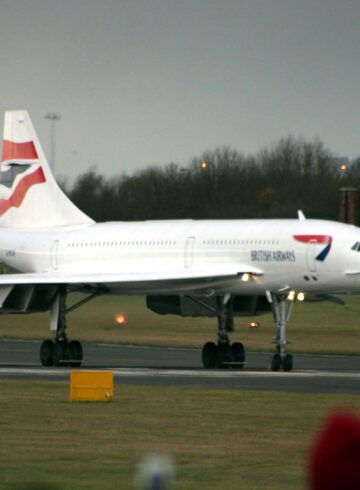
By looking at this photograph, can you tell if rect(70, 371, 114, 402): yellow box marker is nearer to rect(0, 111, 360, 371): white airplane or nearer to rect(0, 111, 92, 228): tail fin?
rect(0, 111, 360, 371): white airplane

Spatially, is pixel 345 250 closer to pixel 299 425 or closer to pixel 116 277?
pixel 116 277

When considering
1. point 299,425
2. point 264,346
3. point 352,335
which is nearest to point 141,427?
point 299,425

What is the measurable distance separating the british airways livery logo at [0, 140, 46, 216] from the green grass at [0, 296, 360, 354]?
3.91 meters

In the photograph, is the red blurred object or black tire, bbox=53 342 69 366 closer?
the red blurred object

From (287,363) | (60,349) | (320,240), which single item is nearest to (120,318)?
(60,349)

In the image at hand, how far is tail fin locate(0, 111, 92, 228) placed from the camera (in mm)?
38375

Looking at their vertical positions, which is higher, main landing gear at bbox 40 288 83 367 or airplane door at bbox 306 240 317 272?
airplane door at bbox 306 240 317 272

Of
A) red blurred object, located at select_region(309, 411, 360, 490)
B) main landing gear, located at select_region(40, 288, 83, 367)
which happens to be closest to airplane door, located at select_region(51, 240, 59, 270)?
main landing gear, located at select_region(40, 288, 83, 367)

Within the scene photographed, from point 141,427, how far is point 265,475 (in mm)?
5041

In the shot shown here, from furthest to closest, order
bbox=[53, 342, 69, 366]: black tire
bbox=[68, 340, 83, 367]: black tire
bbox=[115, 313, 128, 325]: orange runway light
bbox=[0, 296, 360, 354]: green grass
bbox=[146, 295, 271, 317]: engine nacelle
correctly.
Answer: bbox=[0, 296, 360, 354]: green grass, bbox=[115, 313, 128, 325]: orange runway light, bbox=[146, 295, 271, 317]: engine nacelle, bbox=[68, 340, 83, 367]: black tire, bbox=[53, 342, 69, 366]: black tire

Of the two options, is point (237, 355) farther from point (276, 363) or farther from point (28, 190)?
point (28, 190)

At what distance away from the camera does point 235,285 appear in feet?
104

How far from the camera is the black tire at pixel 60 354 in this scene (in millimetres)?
32094

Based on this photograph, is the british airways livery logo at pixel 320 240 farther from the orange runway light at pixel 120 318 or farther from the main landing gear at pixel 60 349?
the orange runway light at pixel 120 318
